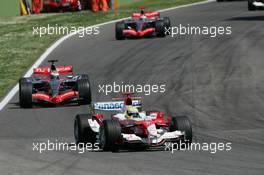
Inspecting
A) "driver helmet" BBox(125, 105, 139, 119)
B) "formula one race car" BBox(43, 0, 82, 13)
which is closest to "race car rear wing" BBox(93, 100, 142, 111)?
"driver helmet" BBox(125, 105, 139, 119)

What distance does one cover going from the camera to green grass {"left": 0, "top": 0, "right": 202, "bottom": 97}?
32219 millimetres

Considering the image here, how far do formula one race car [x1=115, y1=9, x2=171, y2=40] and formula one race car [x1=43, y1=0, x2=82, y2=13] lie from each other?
10.3 m

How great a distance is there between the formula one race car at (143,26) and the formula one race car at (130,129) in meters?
17.1

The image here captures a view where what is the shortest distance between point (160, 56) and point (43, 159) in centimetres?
1585

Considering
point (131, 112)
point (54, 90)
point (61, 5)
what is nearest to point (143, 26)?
point (61, 5)

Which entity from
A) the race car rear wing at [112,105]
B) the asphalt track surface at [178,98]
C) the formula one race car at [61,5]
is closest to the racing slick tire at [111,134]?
the asphalt track surface at [178,98]

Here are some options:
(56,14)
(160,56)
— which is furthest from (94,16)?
(160,56)

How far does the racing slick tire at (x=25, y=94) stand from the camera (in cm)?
2511

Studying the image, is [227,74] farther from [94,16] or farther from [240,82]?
[94,16]

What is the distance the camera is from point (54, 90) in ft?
83.7

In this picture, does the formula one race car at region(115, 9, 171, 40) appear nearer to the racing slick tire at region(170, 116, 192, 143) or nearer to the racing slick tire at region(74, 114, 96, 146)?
the racing slick tire at region(74, 114, 96, 146)

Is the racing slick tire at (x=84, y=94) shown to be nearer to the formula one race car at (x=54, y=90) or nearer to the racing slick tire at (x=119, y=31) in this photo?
the formula one race car at (x=54, y=90)

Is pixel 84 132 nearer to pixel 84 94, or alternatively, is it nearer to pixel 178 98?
pixel 84 94

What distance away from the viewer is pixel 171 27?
3891 centimetres
